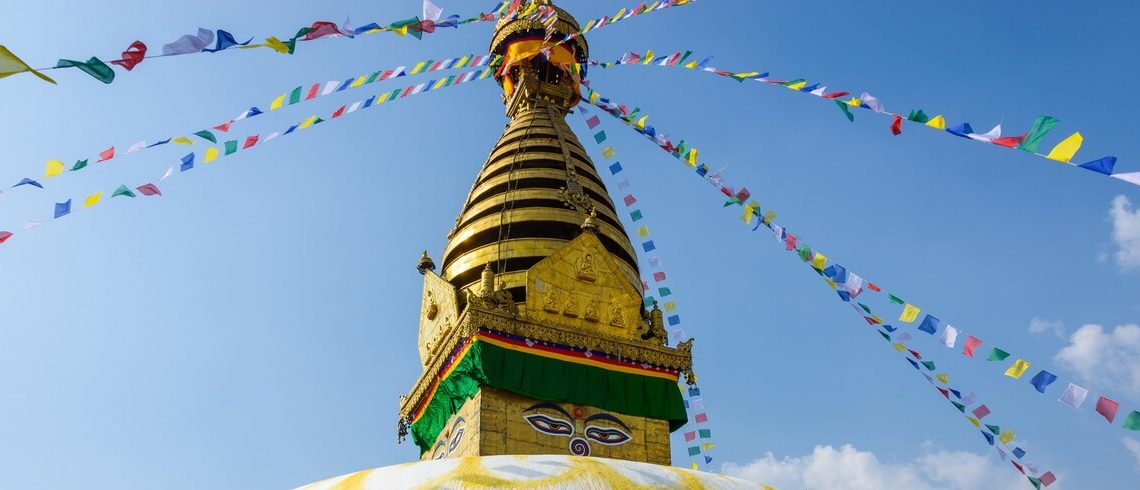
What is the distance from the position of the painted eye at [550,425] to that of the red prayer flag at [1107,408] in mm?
5652

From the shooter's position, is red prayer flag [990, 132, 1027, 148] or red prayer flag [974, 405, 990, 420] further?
red prayer flag [974, 405, 990, 420]

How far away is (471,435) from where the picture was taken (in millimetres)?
11062

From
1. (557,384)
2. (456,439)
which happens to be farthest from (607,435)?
(456,439)

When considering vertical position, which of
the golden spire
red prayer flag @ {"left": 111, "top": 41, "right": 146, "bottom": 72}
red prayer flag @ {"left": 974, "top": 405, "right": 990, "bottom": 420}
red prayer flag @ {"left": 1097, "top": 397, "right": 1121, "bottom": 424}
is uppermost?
the golden spire

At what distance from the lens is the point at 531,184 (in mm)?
14445

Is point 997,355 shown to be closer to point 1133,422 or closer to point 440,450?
point 1133,422

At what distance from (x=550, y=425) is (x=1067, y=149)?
6.73 meters

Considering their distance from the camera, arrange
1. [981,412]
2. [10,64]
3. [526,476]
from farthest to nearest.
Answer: [981,412] < [526,476] < [10,64]

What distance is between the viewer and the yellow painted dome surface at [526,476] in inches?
208

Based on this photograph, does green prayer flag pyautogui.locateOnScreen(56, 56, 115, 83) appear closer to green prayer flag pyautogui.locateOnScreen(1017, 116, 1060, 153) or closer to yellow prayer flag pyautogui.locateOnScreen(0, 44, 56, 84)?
yellow prayer flag pyautogui.locateOnScreen(0, 44, 56, 84)

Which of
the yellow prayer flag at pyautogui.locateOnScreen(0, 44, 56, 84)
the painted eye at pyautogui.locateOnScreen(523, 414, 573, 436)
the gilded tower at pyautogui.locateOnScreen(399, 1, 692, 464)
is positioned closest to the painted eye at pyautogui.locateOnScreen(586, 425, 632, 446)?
the gilded tower at pyautogui.locateOnScreen(399, 1, 692, 464)

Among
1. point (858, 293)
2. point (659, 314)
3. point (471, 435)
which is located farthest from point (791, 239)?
point (471, 435)

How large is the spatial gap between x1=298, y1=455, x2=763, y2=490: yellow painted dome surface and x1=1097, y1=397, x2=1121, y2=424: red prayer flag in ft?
11.8

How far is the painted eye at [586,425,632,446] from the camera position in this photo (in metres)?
11.2
